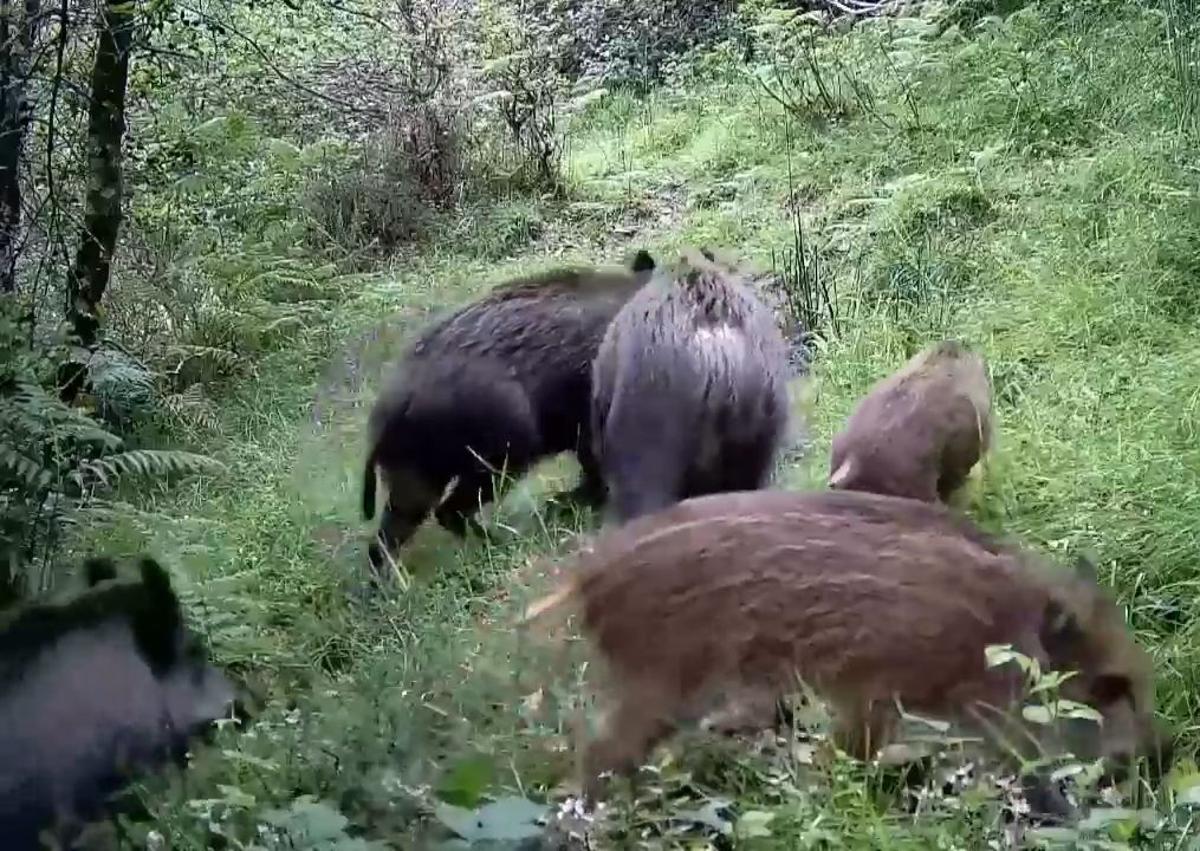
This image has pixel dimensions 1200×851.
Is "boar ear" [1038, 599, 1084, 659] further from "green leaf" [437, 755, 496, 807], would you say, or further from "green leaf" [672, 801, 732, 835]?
"green leaf" [437, 755, 496, 807]

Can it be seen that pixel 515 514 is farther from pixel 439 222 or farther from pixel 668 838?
pixel 439 222

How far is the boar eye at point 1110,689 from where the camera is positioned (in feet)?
9.95

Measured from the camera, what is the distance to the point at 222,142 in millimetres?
7445

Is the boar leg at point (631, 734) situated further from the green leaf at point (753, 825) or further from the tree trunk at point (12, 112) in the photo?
the tree trunk at point (12, 112)

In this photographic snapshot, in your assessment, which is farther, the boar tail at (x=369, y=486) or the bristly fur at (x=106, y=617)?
the boar tail at (x=369, y=486)

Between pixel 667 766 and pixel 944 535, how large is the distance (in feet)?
2.53

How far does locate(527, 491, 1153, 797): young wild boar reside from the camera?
2.93 m

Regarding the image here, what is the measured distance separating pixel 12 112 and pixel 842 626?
389cm

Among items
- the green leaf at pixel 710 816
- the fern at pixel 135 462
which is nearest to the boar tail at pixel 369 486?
the fern at pixel 135 462

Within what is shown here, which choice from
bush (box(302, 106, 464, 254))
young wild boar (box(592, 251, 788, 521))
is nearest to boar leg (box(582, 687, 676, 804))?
young wild boar (box(592, 251, 788, 521))

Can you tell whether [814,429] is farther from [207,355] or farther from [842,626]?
[207,355]

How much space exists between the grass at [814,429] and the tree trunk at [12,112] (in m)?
1.20

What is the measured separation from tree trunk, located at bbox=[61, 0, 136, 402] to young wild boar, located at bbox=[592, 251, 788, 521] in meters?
2.66

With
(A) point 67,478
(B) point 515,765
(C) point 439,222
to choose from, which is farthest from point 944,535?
(C) point 439,222
